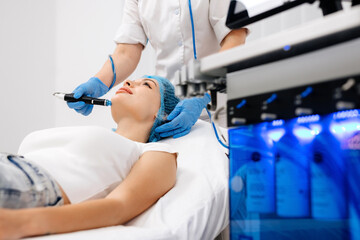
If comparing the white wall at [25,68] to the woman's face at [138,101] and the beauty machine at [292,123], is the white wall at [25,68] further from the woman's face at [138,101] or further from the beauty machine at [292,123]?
the beauty machine at [292,123]

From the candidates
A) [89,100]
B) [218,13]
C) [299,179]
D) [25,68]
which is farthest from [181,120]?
[25,68]

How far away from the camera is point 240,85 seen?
25.1 inches

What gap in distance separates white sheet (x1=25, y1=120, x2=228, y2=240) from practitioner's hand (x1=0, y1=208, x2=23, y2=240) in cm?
5

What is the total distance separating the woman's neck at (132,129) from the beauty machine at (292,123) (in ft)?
2.29

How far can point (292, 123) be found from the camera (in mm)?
608

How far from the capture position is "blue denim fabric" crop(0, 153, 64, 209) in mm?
749

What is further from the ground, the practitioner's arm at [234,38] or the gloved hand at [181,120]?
the practitioner's arm at [234,38]

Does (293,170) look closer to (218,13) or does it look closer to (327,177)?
(327,177)

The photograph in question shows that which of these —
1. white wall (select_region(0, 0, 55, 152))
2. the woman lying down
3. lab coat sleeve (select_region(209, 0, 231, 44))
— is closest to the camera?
the woman lying down

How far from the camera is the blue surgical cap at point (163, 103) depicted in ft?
4.72

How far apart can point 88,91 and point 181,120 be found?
50 centimetres

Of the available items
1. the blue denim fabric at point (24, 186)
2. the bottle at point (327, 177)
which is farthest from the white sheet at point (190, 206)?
the bottle at point (327, 177)

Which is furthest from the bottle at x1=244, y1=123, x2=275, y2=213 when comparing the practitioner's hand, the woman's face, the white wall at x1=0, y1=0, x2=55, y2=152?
the white wall at x1=0, y1=0, x2=55, y2=152

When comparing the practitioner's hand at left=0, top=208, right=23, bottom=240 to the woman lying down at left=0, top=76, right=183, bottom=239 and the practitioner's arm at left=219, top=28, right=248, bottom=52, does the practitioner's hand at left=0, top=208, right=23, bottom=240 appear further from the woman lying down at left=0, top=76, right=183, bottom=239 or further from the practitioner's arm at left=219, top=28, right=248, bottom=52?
the practitioner's arm at left=219, top=28, right=248, bottom=52
